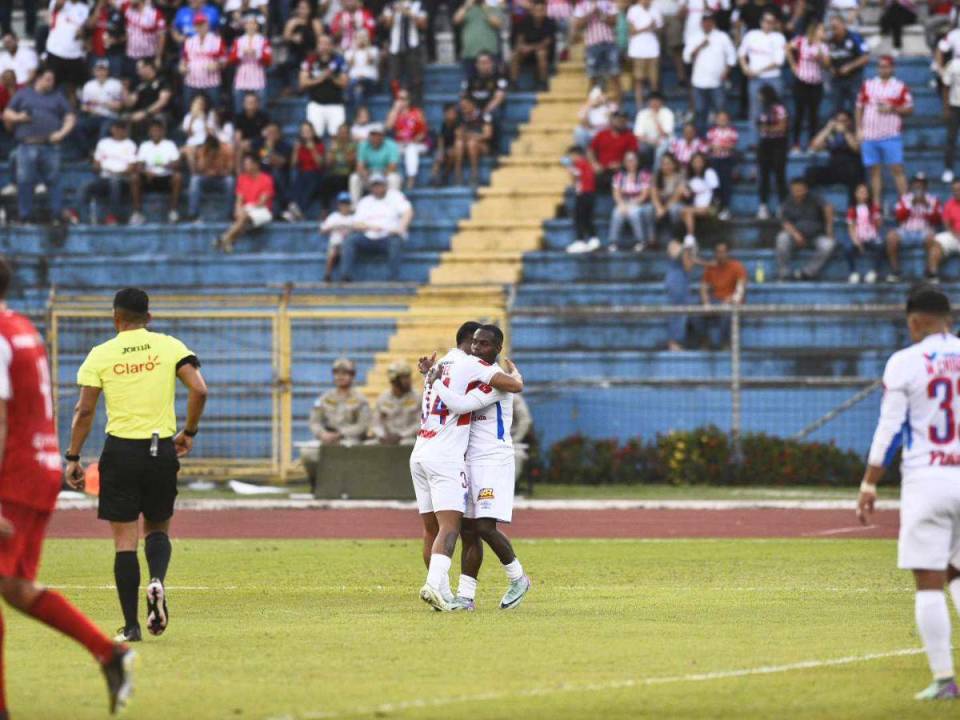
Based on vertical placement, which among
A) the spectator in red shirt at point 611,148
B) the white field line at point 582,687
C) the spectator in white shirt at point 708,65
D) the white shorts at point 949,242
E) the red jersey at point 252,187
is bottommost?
the white field line at point 582,687

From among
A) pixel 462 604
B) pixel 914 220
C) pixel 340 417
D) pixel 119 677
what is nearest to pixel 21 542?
pixel 119 677

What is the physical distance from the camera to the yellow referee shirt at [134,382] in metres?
12.0

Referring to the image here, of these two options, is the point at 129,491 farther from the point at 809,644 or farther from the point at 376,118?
the point at 376,118

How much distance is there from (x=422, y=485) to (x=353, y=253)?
1686 centimetres

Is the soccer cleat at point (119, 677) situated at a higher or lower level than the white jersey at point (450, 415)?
lower

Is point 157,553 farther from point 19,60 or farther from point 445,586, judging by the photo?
point 19,60

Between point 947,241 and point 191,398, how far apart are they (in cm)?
1800

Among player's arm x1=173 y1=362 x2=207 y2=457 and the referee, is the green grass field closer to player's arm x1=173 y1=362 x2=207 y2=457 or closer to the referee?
the referee

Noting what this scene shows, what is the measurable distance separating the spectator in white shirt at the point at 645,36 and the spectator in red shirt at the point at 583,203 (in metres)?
2.06

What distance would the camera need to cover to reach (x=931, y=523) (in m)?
9.34

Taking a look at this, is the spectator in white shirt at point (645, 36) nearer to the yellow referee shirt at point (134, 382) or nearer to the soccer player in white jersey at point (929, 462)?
the yellow referee shirt at point (134, 382)

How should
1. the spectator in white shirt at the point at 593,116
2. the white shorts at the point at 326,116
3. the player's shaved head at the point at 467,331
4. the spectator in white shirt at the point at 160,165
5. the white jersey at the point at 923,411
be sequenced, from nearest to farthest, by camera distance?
the white jersey at the point at 923,411
the player's shaved head at the point at 467,331
the spectator in white shirt at the point at 593,116
the white shorts at the point at 326,116
the spectator in white shirt at the point at 160,165

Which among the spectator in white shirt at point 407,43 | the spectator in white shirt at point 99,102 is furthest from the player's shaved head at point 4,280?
the spectator in white shirt at point 99,102

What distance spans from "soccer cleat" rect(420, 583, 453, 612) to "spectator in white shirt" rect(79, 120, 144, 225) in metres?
20.8
